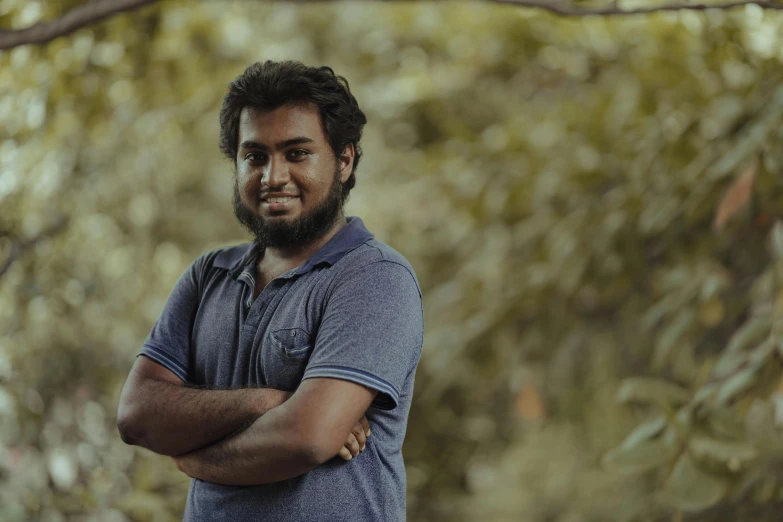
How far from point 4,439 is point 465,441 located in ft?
5.39

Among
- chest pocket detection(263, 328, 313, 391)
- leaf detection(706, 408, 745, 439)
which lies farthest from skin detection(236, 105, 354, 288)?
leaf detection(706, 408, 745, 439)

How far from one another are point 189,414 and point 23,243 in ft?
4.48

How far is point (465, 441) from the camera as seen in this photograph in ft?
10.6

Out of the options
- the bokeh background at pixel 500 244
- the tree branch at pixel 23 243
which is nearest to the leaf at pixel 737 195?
the bokeh background at pixel 500 244

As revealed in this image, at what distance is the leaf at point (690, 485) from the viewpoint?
1.37 meters

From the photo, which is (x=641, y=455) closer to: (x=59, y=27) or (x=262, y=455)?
(x=262, y=455)

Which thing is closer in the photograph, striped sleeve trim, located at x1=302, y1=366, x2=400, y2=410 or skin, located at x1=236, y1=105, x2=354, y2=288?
striped sleeve trim, located at x1=302, y1=366, x2=400, y2=410

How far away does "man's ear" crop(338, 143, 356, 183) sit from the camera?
4.19 ft

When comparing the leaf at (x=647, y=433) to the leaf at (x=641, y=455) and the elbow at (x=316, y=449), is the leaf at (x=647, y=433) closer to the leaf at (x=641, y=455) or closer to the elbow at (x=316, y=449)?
the leaf at (x=641, y=455)

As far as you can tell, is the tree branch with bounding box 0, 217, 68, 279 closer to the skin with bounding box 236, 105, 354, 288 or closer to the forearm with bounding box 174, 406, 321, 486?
the skin with bounding box 236, 105, 354, 288

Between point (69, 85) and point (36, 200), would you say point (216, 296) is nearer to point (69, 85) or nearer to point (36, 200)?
point (69, 85)

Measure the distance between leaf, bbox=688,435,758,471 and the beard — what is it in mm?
722

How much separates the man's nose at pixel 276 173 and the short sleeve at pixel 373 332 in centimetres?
17

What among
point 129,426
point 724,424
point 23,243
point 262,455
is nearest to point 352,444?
point 262,455
